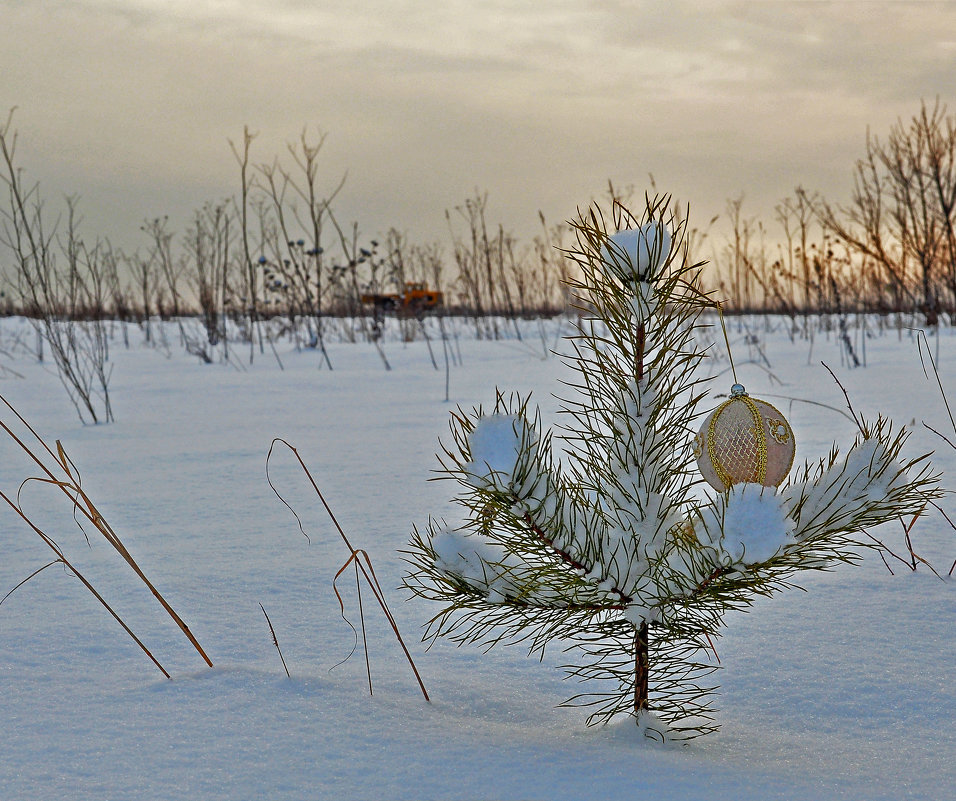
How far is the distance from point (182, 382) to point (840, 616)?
5076 mm

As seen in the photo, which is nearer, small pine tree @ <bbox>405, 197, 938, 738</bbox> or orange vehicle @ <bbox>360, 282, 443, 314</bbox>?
small pine tree @ <bbox>405, 197, 938, 738</bbox>

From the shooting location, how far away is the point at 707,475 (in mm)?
991

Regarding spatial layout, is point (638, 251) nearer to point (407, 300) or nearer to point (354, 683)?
point (354, 683)

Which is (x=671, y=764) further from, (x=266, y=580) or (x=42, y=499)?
(x=42, y=499)

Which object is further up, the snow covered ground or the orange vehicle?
the orange vehicle

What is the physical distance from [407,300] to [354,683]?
11440 mm

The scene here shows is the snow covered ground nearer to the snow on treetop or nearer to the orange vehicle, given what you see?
the snow on treetop

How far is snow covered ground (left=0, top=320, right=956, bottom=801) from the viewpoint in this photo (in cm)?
87

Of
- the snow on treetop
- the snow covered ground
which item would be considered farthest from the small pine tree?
the snow covered ground

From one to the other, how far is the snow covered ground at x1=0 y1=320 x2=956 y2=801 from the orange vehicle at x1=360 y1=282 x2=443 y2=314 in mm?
7494

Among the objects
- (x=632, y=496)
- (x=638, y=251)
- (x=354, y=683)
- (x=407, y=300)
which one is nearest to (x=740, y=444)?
(x=632, y=496)

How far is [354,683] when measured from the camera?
1142mm

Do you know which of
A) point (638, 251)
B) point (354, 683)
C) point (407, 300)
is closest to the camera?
point (638, 251)

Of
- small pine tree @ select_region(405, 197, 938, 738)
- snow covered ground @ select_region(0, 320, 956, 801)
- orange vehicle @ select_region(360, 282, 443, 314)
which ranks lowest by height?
snow covered ground @ select_region(0, 320, 956, 801)
